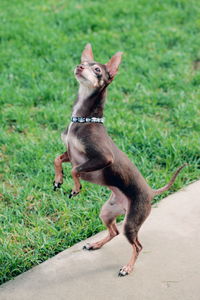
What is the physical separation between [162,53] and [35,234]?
3666mm

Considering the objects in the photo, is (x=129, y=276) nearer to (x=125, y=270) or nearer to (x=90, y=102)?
(x=125, y=270)

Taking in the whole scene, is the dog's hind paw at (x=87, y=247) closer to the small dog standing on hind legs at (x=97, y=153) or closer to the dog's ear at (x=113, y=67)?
the small dog standing on hind legs at (x=97, y=153)

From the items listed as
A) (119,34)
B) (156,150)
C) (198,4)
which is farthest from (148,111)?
(198,4)

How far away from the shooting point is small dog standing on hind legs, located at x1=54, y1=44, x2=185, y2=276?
2.64 meters

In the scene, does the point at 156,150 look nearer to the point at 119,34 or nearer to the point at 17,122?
the point at 17,122

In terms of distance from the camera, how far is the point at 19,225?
3.60 metres

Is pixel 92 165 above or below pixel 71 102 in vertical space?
above

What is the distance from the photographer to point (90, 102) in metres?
2.76

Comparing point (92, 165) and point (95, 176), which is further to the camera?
point (95, 176)

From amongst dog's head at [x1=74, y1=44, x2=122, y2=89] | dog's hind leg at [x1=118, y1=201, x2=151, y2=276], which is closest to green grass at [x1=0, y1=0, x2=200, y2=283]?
dog's hind leg at [x1=118, y1=201, x2=151, y2=276]

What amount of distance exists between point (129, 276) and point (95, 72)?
4.31 ft

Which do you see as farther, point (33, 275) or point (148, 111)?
point (148, 111)

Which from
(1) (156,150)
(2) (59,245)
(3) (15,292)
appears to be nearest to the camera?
(3) (15,292)

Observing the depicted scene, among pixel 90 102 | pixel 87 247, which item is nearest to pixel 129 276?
pixel 87 247
